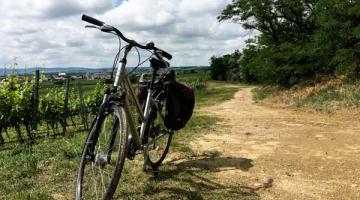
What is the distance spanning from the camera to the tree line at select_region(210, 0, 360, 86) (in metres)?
17.5

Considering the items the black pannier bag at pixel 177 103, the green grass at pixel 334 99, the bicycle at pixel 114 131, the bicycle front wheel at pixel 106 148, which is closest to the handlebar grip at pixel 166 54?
the bicycle at pixel 114 131

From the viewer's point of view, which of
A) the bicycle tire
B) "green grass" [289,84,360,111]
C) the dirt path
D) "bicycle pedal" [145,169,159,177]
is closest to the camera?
the dirt path

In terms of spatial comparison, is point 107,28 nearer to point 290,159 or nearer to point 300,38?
point 290,159

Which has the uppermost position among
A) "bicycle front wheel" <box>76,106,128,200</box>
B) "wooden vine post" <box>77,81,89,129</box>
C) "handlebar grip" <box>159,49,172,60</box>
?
"handlebar grip" <box>159,49,172,60</box>

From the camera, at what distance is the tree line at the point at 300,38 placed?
17.5 meters

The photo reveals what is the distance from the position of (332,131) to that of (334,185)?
452cm

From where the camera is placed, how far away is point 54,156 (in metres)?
7.08

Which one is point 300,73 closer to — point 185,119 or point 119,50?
A: point 185,119

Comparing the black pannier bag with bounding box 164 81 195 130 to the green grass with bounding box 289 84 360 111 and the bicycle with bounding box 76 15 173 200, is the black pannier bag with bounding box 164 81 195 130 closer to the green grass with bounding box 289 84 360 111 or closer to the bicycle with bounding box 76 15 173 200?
the bicycle with bounding box 76 15 173 200

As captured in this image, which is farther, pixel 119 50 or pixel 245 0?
pixel 245 0

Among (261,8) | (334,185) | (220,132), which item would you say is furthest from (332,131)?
(261,8)

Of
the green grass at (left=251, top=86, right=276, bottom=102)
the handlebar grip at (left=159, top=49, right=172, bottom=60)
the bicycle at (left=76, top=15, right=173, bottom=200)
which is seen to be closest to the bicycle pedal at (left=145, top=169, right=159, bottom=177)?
the bicycle at (left=76, top=15, right=173, bottom=200)

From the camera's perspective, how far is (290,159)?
22.2ft

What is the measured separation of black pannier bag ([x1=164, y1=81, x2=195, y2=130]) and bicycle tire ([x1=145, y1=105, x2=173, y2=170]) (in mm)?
163
